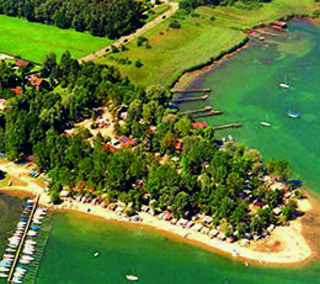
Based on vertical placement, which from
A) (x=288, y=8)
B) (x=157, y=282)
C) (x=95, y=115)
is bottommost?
(x=157, y=282)

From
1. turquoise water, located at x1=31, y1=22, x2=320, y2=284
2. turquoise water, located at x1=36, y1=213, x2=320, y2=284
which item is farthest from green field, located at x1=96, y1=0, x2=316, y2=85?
turquoise water, located at x1=36, y1=213, x2=320, y2=284

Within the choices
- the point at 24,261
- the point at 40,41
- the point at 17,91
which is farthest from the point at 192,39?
the point at 24,261

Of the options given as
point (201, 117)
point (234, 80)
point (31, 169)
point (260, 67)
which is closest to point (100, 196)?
point (31, 169)

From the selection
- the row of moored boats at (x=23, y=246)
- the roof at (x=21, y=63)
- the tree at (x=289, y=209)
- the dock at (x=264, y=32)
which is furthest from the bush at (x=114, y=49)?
the tree at (x=289, y=209)

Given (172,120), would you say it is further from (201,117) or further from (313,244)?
(313,244)

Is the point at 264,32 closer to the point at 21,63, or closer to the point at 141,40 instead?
the point at 141,40

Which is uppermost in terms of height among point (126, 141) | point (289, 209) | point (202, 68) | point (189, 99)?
point (202, 68)
